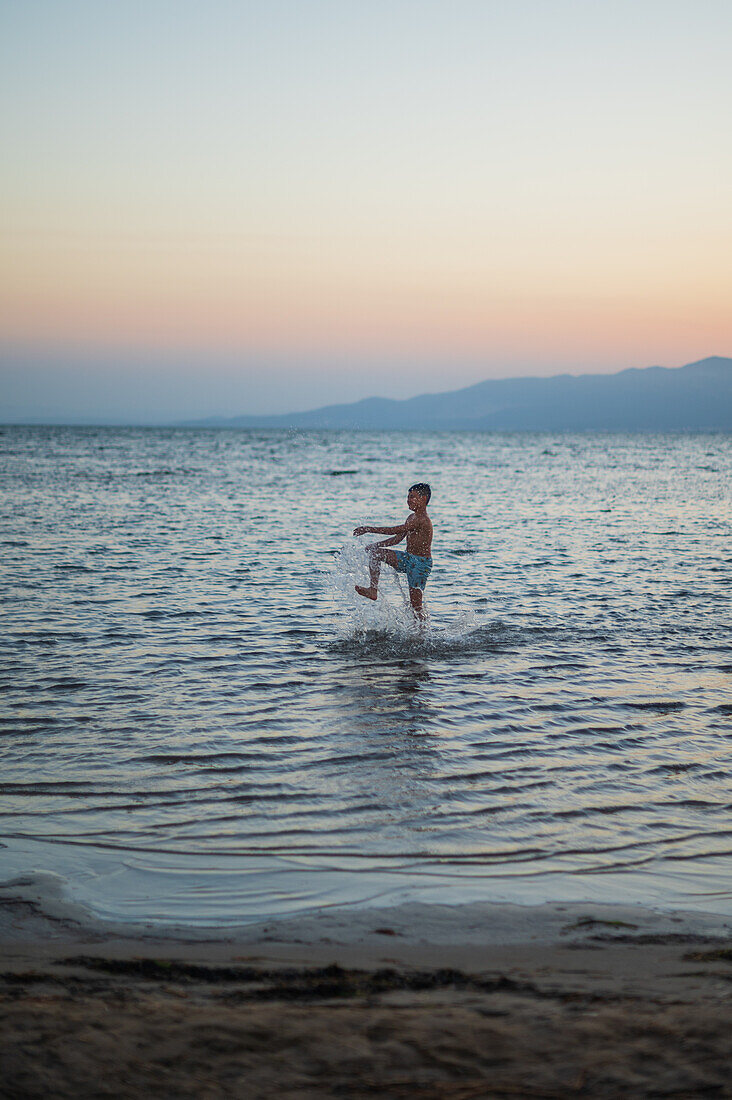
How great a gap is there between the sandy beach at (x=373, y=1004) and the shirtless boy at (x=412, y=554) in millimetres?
7251

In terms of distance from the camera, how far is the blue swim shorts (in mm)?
11461

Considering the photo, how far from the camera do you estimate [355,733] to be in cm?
714

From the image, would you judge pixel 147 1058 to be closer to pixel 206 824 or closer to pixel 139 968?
pixel 139 968

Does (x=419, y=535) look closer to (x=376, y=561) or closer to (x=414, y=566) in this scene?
(x=414, y=566)

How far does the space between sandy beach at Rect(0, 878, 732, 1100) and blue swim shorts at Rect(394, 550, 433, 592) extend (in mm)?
7322

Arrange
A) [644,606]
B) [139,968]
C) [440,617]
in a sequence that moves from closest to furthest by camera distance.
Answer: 1. [139,968]
2. [440,617]
3. [644,606]

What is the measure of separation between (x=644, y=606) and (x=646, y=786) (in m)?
7.47

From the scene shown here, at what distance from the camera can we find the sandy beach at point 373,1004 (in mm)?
2838

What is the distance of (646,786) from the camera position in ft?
19.8

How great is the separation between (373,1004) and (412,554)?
8358mm

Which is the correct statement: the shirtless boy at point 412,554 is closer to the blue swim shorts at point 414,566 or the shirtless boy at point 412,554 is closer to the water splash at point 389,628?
the blue swim shorts at point 414,566

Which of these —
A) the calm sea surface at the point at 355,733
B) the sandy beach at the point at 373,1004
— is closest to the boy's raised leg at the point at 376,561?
the calm sea surface at the point at 355,733

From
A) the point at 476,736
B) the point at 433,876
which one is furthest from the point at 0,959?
the point at 476,736

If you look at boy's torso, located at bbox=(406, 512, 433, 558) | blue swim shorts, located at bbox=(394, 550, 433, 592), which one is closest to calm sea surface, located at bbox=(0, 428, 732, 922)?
blue swim shorts, located at bbox=(394, 550, 433, 592)
